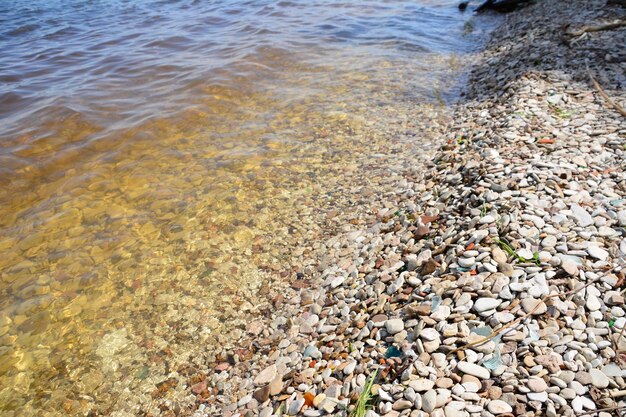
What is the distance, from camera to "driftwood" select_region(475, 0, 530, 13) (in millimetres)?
14031

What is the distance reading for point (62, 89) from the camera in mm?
8750

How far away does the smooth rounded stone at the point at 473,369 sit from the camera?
239cm

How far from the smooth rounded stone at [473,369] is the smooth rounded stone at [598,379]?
1.78 ft

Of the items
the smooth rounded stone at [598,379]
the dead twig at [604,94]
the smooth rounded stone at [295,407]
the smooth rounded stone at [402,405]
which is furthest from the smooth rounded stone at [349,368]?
the dead twig at [604,94]

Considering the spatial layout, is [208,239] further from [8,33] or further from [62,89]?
[8,33]

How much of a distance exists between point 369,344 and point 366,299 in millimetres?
597

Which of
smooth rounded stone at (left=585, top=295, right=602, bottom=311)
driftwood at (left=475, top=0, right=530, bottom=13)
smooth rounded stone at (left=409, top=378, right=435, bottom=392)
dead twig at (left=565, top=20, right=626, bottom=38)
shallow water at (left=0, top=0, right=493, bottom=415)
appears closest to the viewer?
smooth rounded stone at (left=409, top=378, right=435, bottom=392)

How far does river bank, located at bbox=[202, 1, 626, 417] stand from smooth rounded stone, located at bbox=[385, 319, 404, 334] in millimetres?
13

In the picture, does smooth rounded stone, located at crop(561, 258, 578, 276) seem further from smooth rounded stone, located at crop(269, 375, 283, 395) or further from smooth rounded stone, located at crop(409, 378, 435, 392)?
smooth rounded stone, located at crop(269, 375, 283, 395)

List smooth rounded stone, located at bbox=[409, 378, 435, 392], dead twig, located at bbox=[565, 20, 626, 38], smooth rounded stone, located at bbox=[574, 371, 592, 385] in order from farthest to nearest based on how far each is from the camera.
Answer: dead twig, located at bbox=[565, 20, 626, 38], smooth rounded stone, located at bbox=[409, 378, 435, 392], smooth rounded stone, located at bbox=[574, 371, 592, 385]

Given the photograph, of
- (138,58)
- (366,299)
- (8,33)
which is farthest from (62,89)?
(366,299)

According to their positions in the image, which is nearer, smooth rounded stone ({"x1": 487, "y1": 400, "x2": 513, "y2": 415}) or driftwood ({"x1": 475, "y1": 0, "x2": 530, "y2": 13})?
smooth rounded stone ({"x1": 487, "y1": 400, "x2": 513, "y2": 415})

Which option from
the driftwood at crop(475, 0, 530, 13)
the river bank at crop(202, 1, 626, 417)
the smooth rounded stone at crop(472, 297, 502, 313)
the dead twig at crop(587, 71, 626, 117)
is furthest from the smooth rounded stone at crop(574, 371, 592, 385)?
the driftwood at crop(475, 0, 530, 13)

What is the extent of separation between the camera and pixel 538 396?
2193mm
